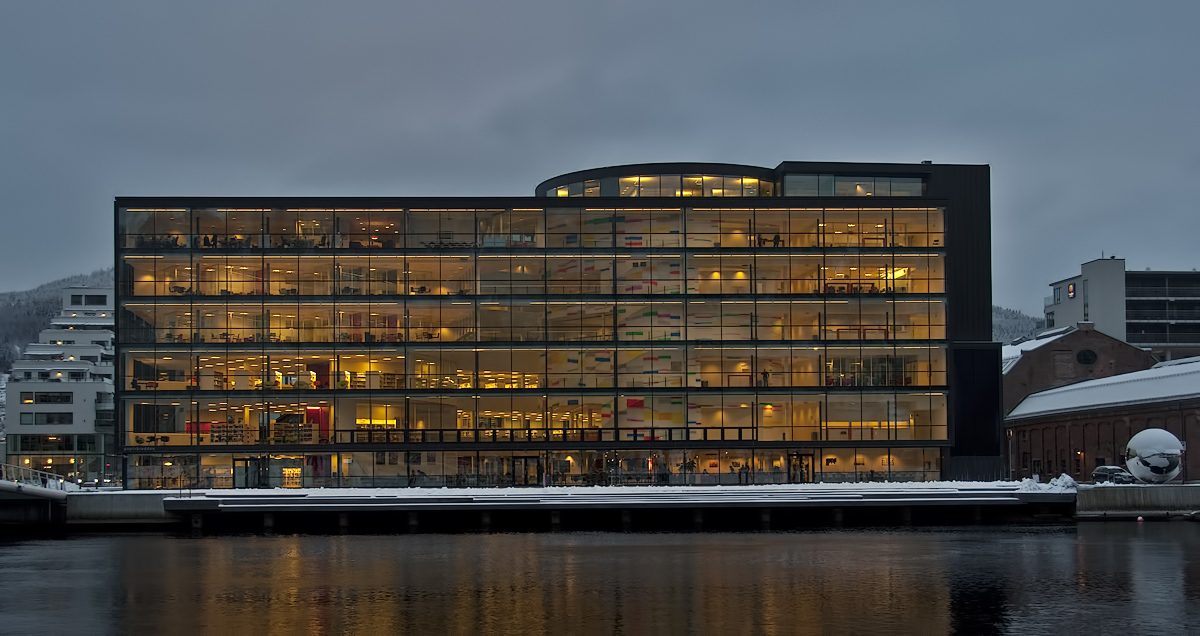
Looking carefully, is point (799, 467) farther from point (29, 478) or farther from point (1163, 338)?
point (1163, 338)

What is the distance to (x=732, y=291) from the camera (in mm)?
96250

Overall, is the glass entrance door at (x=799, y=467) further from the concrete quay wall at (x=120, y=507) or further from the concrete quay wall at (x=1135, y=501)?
the concrete quay wall at (x=120, y=507)

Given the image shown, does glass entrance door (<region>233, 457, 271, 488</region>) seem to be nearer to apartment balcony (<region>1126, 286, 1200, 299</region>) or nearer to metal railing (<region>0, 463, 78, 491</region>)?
metal railing (<region>0, 463, 78, 491</region>)

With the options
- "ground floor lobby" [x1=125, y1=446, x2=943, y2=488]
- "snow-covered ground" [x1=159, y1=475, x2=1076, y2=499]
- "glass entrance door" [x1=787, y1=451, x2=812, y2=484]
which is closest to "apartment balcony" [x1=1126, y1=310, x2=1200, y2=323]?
"ground floor lobby" [x1=125, y1=446, x2=943, y2=488]

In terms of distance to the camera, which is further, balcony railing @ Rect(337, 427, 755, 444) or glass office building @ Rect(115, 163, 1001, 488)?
glass office building @ Rect(115, 163, 1001, 488)

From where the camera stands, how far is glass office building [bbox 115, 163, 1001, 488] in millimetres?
93938

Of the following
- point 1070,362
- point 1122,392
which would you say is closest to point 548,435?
point 1122,392

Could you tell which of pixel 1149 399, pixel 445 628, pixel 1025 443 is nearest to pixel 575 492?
pixel 445 628

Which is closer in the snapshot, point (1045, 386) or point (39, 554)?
point (39, 554)

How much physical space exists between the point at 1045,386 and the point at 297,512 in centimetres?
8626

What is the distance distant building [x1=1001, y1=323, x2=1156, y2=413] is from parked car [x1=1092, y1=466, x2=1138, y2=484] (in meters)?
40.3

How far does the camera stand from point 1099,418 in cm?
11306

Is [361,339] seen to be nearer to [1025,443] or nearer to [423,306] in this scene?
[423,306]

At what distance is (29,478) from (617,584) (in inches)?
1894
